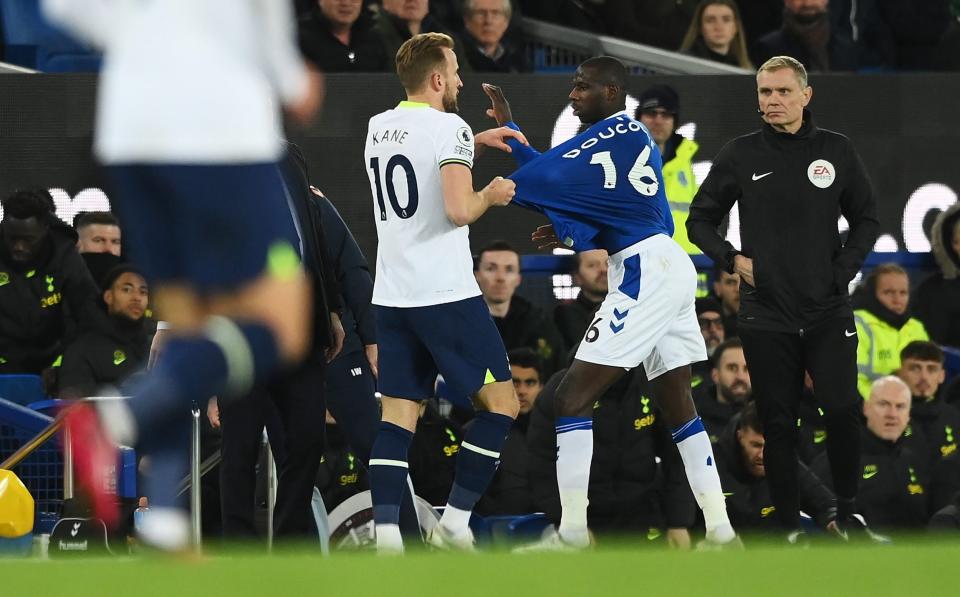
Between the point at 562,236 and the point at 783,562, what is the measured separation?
10.6ft

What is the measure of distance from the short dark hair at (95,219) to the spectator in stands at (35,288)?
1.07ft

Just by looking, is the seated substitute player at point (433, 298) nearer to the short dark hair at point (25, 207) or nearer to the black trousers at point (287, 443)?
the black trousers at point (287, 443)

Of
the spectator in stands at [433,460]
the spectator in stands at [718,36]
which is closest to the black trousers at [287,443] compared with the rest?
the spectator in stands at [433,460]

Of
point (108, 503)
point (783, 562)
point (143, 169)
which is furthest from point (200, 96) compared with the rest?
point (783, 562)

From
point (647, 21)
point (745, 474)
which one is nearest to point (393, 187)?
point (745, 474)

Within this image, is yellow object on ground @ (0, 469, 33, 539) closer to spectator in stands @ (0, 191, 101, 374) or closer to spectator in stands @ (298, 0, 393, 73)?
spectator in stands @ (0, 191, 101, 374)

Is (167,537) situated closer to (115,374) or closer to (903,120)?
(115,374)

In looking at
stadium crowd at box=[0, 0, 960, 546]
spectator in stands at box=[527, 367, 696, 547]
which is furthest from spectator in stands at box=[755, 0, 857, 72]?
spectator in stands at box=[527, 367, 696, 547]

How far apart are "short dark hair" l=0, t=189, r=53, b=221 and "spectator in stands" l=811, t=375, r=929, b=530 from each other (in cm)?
460

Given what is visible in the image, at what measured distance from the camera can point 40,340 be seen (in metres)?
9.76

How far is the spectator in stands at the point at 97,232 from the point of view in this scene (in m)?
10.2

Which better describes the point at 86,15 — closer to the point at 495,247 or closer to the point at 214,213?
the point at 214,213

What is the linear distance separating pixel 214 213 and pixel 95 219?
5.91 meters

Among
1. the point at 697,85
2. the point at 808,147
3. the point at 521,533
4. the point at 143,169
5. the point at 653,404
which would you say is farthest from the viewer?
the point at 697,85
